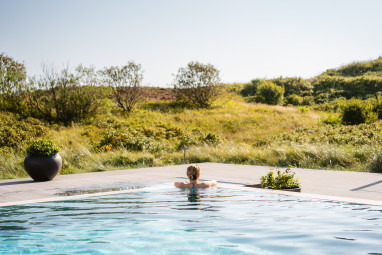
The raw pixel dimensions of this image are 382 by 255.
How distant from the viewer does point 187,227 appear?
458 cm

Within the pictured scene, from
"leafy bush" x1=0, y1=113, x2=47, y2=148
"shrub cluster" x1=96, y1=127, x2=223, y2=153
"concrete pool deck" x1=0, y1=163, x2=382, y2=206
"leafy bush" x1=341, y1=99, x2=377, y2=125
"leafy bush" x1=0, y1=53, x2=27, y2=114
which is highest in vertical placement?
"leafy bush" x1=0, y1=53, x2=27, y2=114

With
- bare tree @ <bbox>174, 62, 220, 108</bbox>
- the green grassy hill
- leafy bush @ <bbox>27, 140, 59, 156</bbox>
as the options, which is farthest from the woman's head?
bare tree @ <bbox>174, 62, 220, 108</bbox>

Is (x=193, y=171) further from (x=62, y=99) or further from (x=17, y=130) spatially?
(x=62, y=99)

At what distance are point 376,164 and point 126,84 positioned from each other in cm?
2022

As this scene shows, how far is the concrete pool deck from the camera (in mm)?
5887

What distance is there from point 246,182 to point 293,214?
260 centimetres

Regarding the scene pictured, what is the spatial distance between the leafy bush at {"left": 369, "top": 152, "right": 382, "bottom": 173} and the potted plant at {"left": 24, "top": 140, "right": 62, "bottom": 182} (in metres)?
7.37

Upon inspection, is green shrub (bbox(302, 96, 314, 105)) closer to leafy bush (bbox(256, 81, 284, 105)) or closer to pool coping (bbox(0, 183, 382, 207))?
leafy bush (bbox(256, 81, 284, 105))

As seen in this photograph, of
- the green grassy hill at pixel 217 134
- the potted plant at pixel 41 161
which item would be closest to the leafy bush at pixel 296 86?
the green grassy hill at pixel 217 134

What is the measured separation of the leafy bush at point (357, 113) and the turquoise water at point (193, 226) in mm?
15887

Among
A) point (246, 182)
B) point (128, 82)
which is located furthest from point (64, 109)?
point (246, 182)

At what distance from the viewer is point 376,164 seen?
354 inches

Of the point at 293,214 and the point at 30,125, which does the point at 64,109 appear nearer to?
the point at 30,125

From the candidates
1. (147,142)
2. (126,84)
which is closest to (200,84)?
(126,84)
